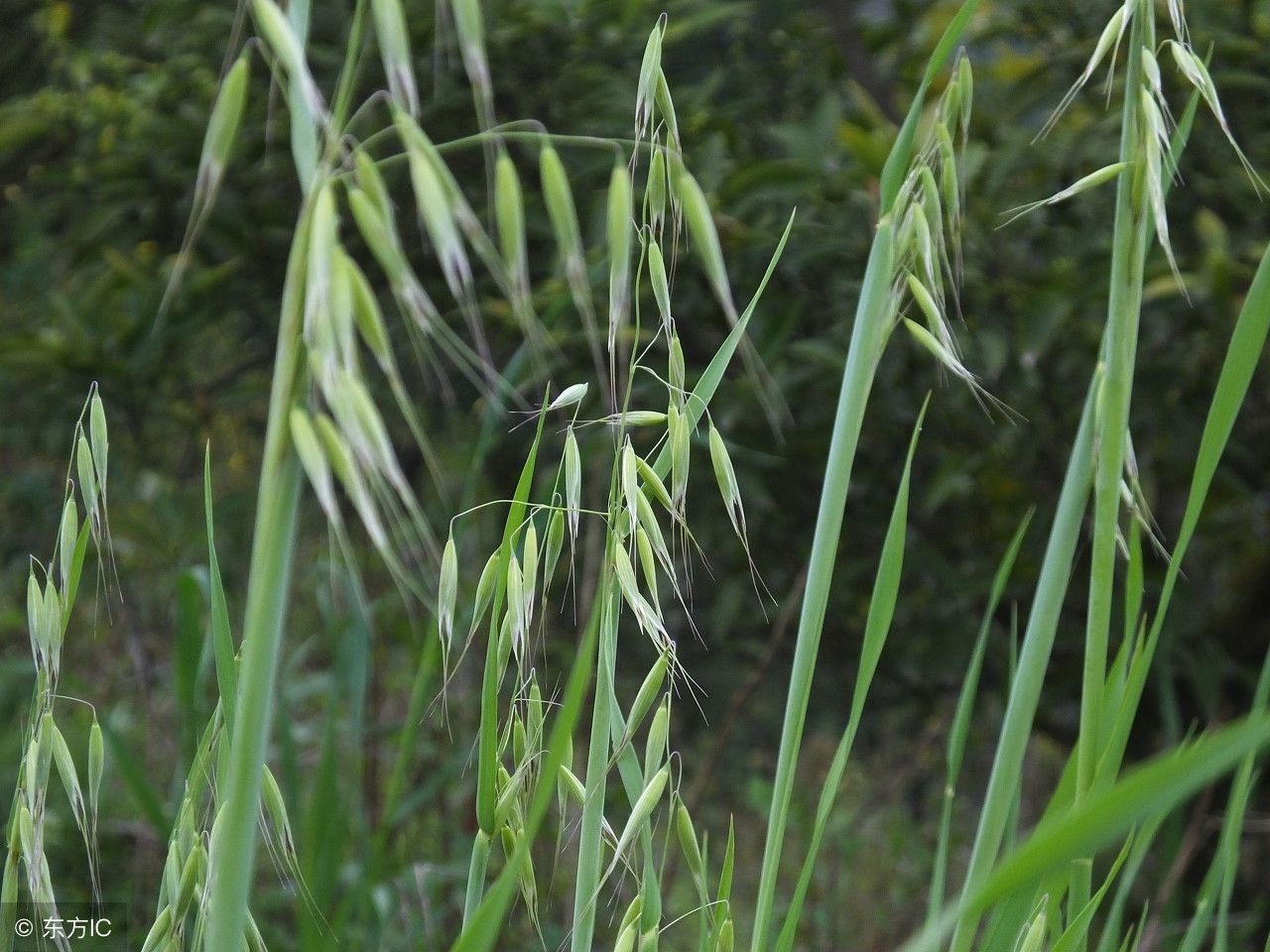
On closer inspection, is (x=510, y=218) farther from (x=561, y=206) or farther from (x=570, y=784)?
(x=570, y=784)

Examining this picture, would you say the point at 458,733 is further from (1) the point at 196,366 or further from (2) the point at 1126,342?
(2) the point at 1126,342

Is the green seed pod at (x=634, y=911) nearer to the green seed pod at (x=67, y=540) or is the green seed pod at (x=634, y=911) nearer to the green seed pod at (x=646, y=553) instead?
the green seed pod at (x=646, y=553)

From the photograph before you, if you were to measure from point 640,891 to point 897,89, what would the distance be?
1275 millimetres

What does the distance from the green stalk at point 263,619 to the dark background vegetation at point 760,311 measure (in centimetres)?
70

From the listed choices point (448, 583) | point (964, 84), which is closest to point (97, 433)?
point (448, 583)

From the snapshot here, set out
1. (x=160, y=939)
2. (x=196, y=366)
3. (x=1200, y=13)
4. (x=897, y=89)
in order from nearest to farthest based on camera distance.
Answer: (x=160, y=939) < (x=1200, y=13) < (x=897, y=89) < (x=196, y=366)

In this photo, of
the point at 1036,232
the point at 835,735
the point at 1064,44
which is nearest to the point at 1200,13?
the point at 1064,44

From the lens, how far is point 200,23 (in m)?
1.37

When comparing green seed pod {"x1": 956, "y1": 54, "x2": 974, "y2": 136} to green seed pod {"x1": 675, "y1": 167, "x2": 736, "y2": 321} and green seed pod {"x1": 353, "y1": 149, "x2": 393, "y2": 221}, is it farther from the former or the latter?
green seed pod {"x1": 353, "y1": 149, "x2": 393, "y2": 221}

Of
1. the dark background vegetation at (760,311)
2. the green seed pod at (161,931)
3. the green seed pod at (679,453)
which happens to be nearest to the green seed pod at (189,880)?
the green seed pod at (161,931)

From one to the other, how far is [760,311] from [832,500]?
33.8 inches

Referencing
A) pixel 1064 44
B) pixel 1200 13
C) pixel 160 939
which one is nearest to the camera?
pixel 160 939

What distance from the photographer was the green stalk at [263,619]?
27 cm

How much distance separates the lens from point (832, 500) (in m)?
0.44
